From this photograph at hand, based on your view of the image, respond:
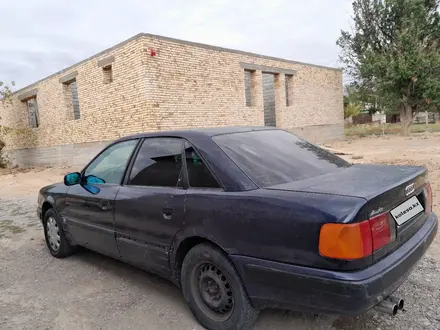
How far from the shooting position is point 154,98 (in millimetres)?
11945


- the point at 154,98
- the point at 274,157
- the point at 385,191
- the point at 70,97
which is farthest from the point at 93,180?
the point at 70,97

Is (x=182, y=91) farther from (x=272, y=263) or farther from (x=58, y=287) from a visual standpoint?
(x=272, y=263)

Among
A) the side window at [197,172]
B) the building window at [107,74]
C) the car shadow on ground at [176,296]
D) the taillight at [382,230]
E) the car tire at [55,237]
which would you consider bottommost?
the car shadow on ground at [176,296]

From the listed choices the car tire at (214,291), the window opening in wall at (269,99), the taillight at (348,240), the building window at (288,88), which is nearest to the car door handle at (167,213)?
the car tire at (214,291)

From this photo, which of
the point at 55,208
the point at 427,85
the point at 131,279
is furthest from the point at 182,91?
the point at 427,85

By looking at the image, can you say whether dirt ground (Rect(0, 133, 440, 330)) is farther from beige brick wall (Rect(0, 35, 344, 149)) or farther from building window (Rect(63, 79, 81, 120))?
building window (Rect(63, 79, 81, 120))

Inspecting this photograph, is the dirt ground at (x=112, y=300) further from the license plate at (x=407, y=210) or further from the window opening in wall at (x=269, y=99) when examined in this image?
the window opening in wall at (x=269, y=99)

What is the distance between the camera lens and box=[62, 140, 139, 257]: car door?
3.40 meters

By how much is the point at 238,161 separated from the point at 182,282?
106 centimetres

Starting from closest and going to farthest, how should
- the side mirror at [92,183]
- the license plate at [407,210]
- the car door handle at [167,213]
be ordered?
the license plate at [407,210]
the car door handle at [167,213]
the side mirror at [92,183]

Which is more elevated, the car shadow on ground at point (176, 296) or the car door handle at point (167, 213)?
the car door handle at point (167, 213)

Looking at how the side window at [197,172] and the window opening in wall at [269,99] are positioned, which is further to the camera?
the window opening in wall at [269,99]

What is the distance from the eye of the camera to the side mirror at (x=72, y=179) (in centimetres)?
376

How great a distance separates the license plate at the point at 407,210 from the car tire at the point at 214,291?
1119 mm
